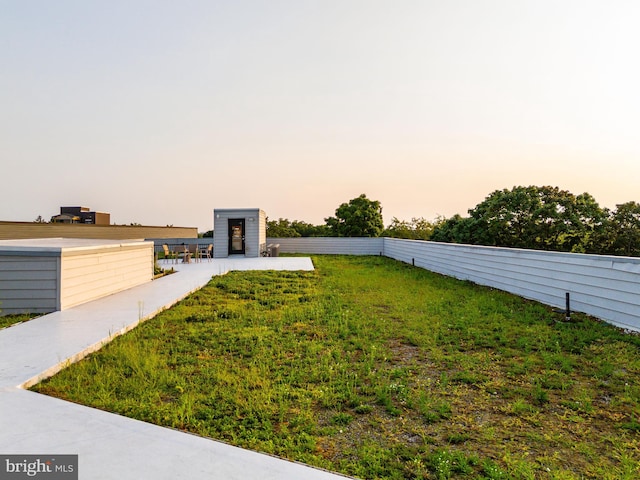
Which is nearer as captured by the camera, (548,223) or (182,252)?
(182,252)

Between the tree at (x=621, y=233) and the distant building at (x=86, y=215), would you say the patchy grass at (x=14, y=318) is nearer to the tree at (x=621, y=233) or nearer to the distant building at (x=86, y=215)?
the tree at (x=621, y=233)

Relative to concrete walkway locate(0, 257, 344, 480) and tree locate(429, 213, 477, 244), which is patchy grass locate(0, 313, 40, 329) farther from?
tree locate(429, 213, 477, 244)

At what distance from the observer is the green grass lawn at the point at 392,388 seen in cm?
204

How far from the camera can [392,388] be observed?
2.94 meters

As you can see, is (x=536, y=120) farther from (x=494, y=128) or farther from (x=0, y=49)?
(x=0, y=49)

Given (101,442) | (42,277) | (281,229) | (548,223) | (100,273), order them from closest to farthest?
1. (101,442)
2. (42,277)
3. (100,273)
4. (548,223)
5. (281,229)

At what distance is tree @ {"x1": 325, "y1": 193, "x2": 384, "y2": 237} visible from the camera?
1037 inches

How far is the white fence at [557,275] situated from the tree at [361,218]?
1439 cm

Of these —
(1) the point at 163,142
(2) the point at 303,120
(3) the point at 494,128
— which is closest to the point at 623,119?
(3) the point at 494,128

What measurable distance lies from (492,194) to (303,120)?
11934mm

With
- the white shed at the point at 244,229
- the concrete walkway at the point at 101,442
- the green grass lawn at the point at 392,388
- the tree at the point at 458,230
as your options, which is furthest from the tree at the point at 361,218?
the concrete walkway at the point at 101,442

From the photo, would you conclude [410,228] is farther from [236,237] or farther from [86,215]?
[86,215]

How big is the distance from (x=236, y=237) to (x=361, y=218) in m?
11.6

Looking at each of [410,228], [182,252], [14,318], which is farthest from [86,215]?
[14,318]
